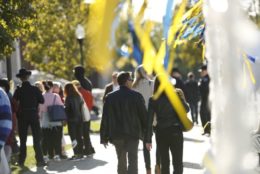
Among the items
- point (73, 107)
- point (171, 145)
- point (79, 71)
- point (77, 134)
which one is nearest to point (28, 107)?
point (73, 107)

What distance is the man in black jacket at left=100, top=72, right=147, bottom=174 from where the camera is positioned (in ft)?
28.7

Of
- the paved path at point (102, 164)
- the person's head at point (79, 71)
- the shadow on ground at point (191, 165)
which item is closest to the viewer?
the shadow on ground at point (191, 165)

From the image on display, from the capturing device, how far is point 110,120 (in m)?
8.90

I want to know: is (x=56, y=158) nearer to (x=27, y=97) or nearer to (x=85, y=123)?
(x=85, y=123)

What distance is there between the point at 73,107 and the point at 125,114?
4.68 m

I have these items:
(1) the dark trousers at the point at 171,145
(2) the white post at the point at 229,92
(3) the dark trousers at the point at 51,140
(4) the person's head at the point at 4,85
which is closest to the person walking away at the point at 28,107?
(4) the person's head at the point at 4,85

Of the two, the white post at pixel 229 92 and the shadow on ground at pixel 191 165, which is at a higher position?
the white post at pixel 229 92

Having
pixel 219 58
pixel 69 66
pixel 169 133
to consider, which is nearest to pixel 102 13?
pixel 219 58

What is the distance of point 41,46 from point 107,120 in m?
20.0

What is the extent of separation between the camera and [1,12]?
1173 cm

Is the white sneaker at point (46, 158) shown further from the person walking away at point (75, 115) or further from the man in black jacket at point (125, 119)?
the man in black jacket at point (125, 119)

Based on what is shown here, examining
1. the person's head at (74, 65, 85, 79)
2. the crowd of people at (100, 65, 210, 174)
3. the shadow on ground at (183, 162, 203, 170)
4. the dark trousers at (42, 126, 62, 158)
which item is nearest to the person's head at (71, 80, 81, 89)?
the person's head at (74, 65, 85, 79)

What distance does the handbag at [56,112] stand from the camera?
518 inches

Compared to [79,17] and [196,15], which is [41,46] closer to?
[79,17]
